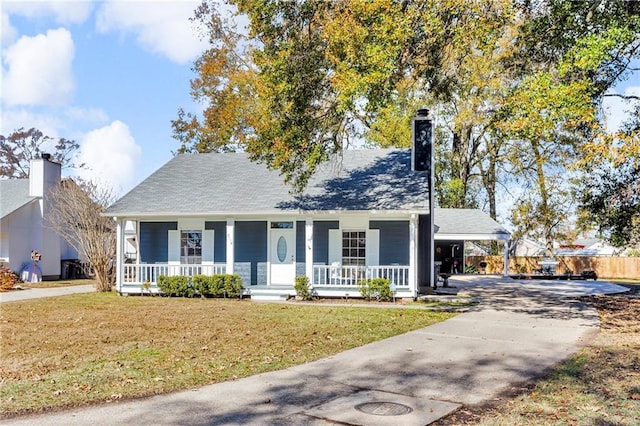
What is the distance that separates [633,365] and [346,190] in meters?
12.0

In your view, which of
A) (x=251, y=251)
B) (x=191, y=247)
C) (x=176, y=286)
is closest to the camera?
(x=176, y=286)

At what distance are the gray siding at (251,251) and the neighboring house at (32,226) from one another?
12211 millimetres

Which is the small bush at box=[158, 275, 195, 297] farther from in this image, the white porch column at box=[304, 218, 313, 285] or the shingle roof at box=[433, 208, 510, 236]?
the shingle roof at box=[433, 208, 510, 236]

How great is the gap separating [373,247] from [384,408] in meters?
12.3

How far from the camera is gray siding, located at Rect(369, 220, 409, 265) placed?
18094 mm

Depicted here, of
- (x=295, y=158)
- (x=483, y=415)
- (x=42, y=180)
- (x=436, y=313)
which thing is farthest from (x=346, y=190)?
(x=42, y=180)

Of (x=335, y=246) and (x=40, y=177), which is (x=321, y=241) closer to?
(x=335, y=246)

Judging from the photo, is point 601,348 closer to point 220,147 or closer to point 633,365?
point 633,365

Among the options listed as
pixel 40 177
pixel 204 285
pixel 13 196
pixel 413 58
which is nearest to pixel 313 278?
pixel 204 285

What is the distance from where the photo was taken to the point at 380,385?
278 inches

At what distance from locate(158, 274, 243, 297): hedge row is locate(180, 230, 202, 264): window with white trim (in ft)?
3.61

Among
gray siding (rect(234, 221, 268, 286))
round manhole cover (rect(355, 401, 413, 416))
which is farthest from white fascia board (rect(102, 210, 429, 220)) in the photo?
round manhole cover (rect(355, 401, 413, 416))

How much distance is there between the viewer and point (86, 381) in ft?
22.9

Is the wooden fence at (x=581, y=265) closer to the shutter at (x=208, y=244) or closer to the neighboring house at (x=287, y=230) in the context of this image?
the neighboring house at (x=287, y=230)
